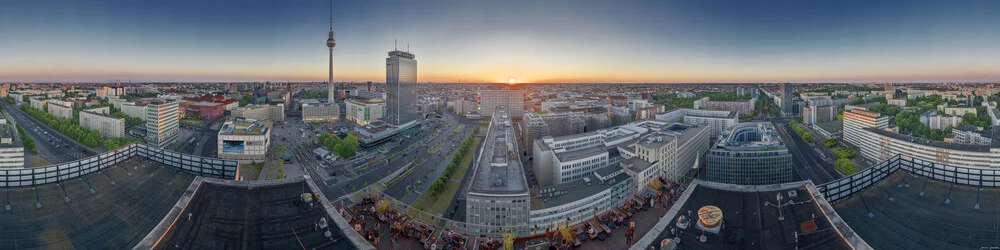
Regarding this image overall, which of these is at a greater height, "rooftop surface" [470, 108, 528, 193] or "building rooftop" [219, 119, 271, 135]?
"building rooftop" [219, 119, 271, 135]

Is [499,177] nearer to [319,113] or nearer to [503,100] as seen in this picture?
[503,100]

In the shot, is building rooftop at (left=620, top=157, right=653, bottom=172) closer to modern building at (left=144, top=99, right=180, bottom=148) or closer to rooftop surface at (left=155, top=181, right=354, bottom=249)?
rooftop surface at (left=155, top=181, right=354, bottom=249)

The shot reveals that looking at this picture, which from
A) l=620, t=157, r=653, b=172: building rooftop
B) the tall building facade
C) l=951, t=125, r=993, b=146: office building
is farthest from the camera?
the tall building facade

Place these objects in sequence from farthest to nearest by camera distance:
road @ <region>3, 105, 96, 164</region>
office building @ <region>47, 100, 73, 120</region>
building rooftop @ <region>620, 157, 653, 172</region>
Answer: office building @ <region>47, 100, 73, 120</region> → road @ <region>3, 105, 96, 164</region> → building rooftop @ <region>620, 157, 653, 172</region>

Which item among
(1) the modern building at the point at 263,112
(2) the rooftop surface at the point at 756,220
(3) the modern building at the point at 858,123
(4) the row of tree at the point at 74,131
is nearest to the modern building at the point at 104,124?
(4) the row of tree at the point at 74,131

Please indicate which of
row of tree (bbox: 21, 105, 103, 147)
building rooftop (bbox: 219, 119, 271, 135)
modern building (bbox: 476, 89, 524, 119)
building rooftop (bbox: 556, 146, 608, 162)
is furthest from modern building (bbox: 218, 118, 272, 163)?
modern building (bbox: 476, 89, 524, 119)

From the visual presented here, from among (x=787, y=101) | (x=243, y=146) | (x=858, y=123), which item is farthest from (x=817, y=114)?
(x=243, y=146)
